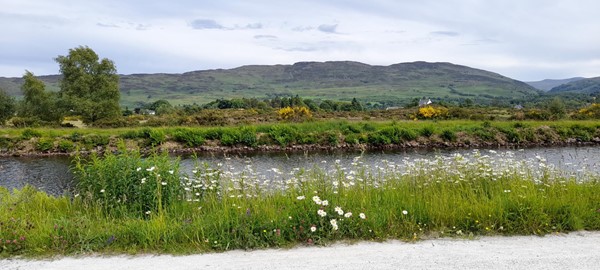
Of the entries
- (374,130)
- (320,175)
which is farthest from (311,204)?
(374,130)

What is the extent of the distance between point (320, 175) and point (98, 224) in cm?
514

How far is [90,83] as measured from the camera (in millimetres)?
63031

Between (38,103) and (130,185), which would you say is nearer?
(130,185)

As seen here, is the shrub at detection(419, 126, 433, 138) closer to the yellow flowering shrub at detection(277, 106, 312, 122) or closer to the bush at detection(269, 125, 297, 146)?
the bush at detection(269, 125, 297, 146)

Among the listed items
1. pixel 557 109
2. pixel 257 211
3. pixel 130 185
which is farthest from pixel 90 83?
pixel 557 109

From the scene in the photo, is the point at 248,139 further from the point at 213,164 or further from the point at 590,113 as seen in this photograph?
the point at 590,113

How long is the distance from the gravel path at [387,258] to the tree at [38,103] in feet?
204

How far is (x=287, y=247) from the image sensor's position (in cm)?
763

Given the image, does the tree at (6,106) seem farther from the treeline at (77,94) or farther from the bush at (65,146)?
the bush at (65,146)

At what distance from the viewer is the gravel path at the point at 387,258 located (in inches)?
265

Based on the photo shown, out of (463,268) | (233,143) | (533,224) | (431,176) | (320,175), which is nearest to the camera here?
(463,268)

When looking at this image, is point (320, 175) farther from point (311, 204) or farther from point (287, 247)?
point (287, 247)

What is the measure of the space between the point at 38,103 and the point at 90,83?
9154mm

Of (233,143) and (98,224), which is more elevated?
(98,224)
